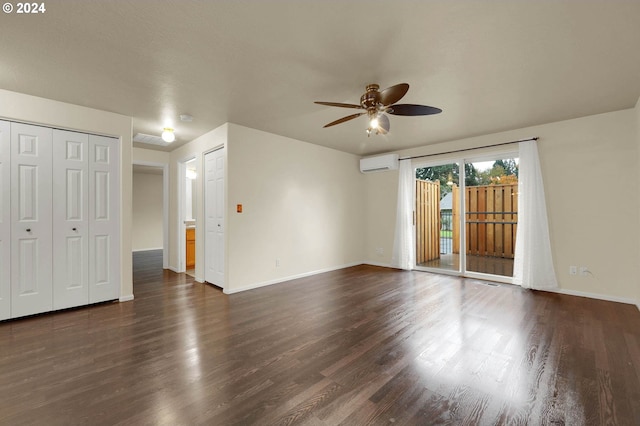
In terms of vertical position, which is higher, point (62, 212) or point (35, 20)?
point (35, 20)

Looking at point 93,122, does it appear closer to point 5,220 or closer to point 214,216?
point 5,220

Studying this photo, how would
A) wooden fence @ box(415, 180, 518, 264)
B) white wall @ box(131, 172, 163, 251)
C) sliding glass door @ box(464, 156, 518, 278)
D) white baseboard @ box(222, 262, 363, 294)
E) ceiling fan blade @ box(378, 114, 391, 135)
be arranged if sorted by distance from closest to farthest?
ceiling fan blade @ box(378, 114, 391, 135) < white baseboard @ box(222, 262, 363, 294) < sliding glass door @ box(464, 156, 518, 278) < wooden fence @ box(415, 180, 518, 264) < white wall @ box(131, 172, 163, 251)

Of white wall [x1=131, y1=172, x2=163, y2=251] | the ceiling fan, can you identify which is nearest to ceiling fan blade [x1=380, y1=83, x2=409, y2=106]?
the ceiling fan

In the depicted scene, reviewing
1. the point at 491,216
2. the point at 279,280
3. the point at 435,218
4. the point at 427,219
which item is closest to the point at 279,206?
the point at 279,280

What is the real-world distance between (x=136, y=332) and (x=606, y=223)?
6.09m

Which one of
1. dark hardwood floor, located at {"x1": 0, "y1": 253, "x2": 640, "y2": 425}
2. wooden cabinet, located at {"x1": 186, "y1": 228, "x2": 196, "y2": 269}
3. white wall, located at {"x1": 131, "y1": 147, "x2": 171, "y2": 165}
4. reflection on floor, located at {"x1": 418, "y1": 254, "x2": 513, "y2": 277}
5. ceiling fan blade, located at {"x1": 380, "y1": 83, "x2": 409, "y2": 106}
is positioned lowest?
dark hardwood floor, located at {"x1": 0, "y1": 253, "x2": 640, "y2": 425}

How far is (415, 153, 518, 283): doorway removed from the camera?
17.9 feet

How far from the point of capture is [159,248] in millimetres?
8938

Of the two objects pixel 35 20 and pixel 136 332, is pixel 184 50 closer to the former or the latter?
pixel 35 20

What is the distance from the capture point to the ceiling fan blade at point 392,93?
221 centimetres

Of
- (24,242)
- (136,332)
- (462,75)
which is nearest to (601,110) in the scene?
(462,75)

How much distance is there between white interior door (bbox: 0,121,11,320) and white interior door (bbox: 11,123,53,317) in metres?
0.03

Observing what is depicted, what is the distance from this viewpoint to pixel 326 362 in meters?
2.16

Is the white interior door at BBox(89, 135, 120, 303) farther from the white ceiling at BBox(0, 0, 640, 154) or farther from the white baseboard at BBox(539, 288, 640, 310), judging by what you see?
the white baseboard at BBox(539, 288, 640, 310)
